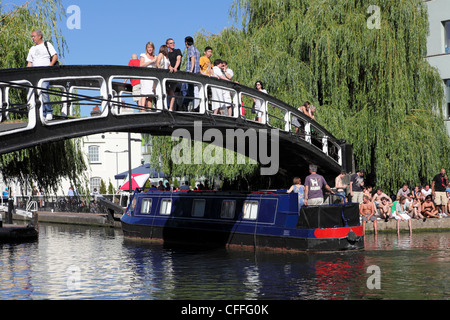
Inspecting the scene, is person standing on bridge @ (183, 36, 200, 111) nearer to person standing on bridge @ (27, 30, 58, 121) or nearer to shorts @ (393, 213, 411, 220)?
person standing on bridge @ (27, 30, 58, 121)

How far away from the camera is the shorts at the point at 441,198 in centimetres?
2408

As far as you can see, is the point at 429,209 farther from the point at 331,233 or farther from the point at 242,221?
the point at 242,221

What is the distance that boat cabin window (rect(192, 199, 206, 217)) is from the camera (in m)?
22.1

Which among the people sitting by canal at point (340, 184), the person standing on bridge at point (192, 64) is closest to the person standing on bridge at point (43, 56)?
the person standing on bridge at point (192, 64)

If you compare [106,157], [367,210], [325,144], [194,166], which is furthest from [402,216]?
[106,157]

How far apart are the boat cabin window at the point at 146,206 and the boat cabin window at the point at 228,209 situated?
13.6 ft

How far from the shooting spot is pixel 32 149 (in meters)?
18.0

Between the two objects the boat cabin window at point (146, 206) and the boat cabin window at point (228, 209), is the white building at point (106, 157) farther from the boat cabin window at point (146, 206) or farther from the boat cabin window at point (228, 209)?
the boat cabin window at point (228, 209)

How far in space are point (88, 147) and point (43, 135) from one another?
45.1 meters

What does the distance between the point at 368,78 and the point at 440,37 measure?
785cm

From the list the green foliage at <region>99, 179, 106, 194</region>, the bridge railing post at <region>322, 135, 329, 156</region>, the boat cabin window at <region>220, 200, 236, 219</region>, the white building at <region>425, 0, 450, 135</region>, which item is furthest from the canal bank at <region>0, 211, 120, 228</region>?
the white building at <region>425, 0, 450, 135</region>

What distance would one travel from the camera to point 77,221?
1342 inches
